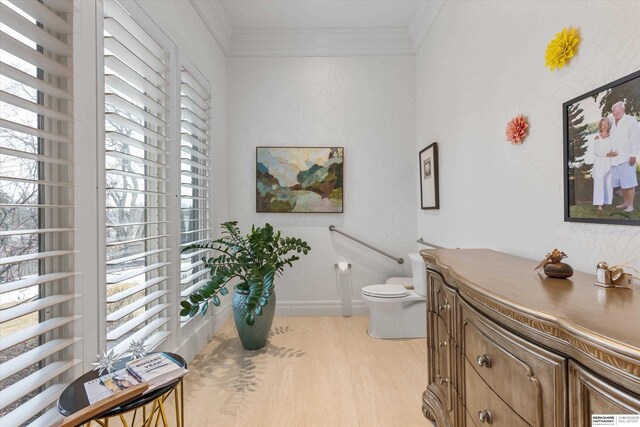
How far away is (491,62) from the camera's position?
1792 millimetres

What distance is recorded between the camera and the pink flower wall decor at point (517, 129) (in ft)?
4.94

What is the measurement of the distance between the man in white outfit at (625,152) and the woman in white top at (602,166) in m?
0.02

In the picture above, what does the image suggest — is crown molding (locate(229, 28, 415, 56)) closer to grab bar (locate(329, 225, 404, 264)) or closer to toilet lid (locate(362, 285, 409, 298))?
grab bar (locate(329, 225, 404, 264))

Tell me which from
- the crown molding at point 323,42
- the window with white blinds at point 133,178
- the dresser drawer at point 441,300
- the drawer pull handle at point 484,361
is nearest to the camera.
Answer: the drawer pull handle at point 484,361

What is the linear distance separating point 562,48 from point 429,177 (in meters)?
1.60

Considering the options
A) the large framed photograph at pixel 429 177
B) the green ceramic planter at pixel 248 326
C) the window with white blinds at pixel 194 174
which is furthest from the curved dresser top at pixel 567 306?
the window with white blinds at pixel 194 174

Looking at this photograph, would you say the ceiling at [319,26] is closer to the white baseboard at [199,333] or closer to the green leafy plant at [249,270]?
the green leafy plant at [249,270]

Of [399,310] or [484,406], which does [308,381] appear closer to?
[399,310]

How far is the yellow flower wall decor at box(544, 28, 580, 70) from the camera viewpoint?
1193 millimetres

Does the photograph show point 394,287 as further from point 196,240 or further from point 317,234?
point 196,240

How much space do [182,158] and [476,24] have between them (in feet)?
7.05

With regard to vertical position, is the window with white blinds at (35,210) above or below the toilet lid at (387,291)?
above

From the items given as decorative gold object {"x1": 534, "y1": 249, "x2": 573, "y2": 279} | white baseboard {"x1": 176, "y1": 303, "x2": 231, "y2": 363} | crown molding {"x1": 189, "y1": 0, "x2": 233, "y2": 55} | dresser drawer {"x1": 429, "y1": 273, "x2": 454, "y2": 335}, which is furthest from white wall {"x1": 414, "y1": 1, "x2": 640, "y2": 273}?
white baseboard {"x1": 176, "y1": 303, "x2": 231, "y2": 363}

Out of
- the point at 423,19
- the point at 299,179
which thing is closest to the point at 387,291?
the point at 299,179
